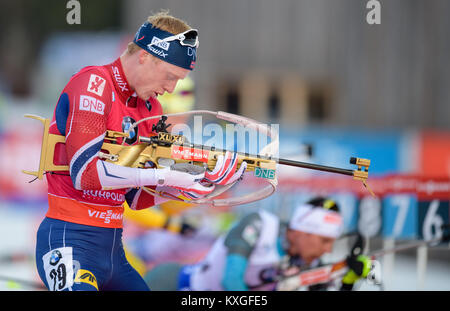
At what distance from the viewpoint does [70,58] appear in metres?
19.5

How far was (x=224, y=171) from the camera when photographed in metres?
3.01

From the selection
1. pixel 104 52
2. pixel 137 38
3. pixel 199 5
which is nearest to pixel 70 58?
pixel 104 52

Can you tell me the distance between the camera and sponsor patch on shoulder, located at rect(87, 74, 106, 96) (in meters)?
2.82

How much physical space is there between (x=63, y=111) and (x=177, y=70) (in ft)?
1.92

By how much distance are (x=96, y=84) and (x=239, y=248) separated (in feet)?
7.38

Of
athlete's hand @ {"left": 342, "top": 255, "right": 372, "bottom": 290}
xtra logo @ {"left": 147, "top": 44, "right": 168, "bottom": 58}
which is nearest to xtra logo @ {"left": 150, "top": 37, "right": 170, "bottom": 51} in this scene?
xtra logo @ {"left": 147, "top": 44, "right": 168, "bottom": 58}

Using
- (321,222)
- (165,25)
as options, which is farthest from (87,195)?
(321,222)

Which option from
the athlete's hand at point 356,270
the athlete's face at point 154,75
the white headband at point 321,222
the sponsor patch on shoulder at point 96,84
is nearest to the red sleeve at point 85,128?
the sponsor patch on shoulder at point 96,84

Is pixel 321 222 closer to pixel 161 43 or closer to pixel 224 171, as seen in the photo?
pixel 224 171

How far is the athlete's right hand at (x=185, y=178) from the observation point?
9.32 feet

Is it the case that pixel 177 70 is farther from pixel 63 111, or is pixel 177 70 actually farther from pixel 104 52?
pixel 104 52

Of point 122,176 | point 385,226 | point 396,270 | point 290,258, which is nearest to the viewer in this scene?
point 122,176

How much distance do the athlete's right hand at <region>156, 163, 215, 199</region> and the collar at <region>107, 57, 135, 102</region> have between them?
1.41 feet

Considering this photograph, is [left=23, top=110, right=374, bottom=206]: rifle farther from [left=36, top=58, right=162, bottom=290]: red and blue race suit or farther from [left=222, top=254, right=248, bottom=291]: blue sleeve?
[left=222, top=254, right=248, bottom=291]: blue sleeve
